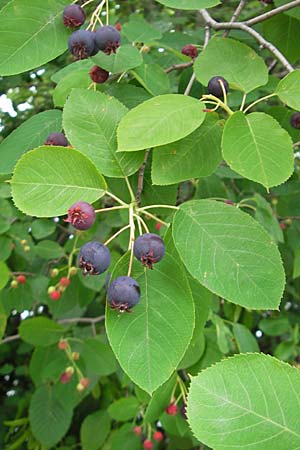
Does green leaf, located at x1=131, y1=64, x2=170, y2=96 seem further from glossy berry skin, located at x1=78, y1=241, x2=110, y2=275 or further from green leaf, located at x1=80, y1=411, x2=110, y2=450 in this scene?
green leaf, located at x1=80, y1=411, x2=110, y2=450

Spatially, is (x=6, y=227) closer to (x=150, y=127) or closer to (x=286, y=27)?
(x=286, y=27)

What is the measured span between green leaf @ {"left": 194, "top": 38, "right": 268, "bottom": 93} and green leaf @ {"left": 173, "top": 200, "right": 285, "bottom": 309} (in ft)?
1.18

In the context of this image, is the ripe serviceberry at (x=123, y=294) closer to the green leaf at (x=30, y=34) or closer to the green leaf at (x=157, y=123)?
the green leaf at (x=157, y=123)

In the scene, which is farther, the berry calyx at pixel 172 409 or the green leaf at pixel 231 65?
the berry calyx at pixel 172 409

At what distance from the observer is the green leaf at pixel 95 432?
2.76m

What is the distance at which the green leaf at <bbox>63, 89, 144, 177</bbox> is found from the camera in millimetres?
1085

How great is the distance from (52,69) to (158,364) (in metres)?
2.62

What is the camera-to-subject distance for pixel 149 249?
0.92 meters

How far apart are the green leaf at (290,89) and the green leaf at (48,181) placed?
1.32 ft

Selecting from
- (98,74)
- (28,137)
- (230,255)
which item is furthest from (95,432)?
(230,255)

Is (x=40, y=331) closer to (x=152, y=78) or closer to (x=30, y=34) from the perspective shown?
(x=152, y=78)

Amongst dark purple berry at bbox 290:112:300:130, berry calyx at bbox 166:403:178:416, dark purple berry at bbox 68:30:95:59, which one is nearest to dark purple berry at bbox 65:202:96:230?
dark purple berry at bbox 68:30:95:59

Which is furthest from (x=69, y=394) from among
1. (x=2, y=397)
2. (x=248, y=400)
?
(x=248, y=400)

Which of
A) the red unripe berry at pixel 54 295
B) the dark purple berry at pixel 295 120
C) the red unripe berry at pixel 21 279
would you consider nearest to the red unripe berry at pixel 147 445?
the red unripe berry at pixel 54 295
